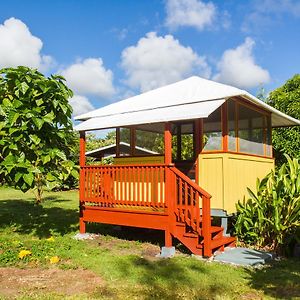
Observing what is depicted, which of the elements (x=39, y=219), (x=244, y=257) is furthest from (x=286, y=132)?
(x=39, y=219)

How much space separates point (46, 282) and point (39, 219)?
22.9ft

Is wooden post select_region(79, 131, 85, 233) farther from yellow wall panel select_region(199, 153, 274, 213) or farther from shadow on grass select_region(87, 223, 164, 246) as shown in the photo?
yellow wall panel select_region(199, 153, 274, 213)

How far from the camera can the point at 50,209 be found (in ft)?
50.3

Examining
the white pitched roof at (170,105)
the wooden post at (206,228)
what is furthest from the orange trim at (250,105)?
the wooden post at (206,228)

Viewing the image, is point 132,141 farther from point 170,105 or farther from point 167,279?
point 167,279

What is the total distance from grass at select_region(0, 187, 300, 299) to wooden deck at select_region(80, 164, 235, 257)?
50 centimetres

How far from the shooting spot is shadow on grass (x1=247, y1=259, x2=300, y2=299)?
224 inches

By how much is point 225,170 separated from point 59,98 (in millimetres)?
3897

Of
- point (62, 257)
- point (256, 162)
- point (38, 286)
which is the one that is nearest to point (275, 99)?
point (256, 162)

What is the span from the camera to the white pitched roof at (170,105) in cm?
827

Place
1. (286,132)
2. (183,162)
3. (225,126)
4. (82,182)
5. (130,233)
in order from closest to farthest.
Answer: (225,126) → (82,182) → (183,162) → (130,233) → (286,132)

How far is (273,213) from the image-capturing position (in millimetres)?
8078

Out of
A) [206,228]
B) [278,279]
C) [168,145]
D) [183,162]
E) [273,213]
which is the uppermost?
[168,145]

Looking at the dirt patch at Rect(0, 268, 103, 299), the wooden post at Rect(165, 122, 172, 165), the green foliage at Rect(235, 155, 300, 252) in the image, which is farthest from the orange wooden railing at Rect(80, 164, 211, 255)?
the dirt patch at Rect(0, 268, 103, 299)
